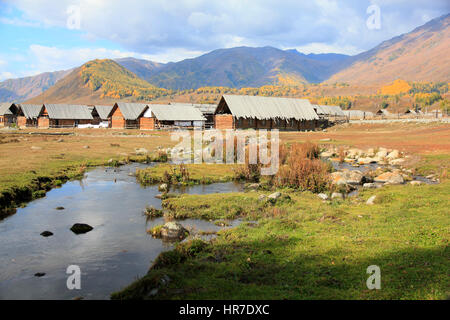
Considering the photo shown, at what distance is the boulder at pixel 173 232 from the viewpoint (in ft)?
32.0

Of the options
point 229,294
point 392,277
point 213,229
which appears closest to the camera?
point 229,294

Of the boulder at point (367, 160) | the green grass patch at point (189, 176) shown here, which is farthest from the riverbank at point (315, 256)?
the boulder at point (367, 160)

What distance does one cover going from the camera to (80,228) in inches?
416

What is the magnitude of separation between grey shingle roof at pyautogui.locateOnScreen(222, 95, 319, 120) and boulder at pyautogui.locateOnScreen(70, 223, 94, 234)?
141 ft

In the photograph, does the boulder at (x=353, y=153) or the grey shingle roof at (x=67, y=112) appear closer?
the boulder at (x=353, y=153)

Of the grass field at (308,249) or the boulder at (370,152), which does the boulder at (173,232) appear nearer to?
the grass field at (308,249)

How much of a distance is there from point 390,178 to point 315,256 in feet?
39.4

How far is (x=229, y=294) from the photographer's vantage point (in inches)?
233

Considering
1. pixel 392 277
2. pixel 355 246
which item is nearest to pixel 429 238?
pixel 355 246

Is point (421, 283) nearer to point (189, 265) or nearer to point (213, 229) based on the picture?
point (189, 265)

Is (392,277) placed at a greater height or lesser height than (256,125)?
lesser

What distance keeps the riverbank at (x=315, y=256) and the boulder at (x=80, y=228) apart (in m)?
3.17

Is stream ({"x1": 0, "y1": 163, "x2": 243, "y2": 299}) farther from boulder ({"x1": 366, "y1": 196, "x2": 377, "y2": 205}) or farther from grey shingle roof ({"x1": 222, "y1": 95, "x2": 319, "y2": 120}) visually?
grey shingle roof ({"x1": 222, "y1": 95, "x2": 319, "y2": 120})
